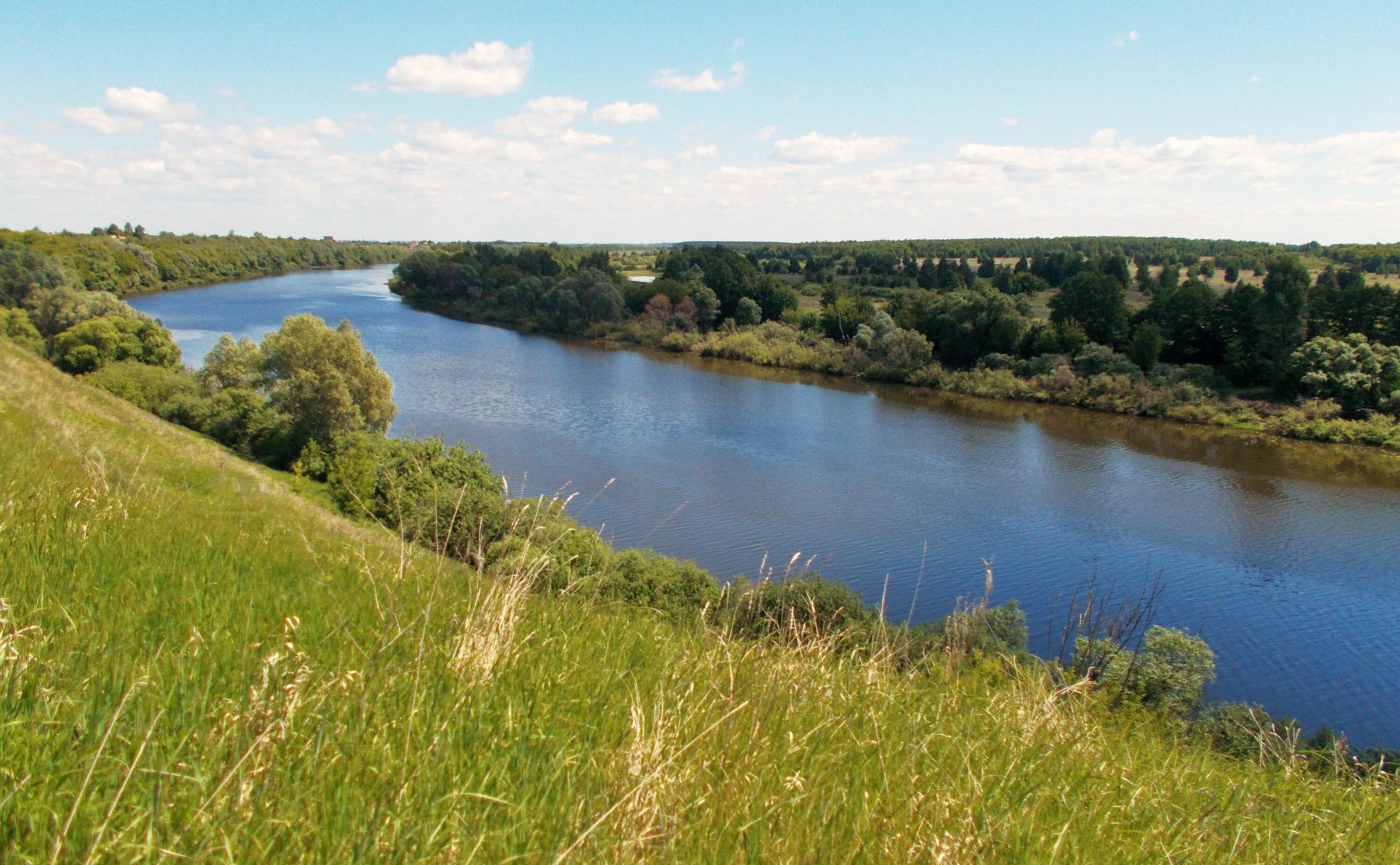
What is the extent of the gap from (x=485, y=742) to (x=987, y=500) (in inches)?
976

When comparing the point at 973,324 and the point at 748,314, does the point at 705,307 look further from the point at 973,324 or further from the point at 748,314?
the point at 973,324

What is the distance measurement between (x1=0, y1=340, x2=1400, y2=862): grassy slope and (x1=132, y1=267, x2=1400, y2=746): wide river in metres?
5.55

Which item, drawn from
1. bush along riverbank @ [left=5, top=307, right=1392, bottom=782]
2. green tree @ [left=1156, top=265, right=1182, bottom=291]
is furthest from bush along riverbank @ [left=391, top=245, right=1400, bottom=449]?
bush along riverbank @ [left=5, top=307, right=1392, bottom=782]

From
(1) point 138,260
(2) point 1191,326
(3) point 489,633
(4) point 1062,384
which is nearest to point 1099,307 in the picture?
(2) point 1191,326

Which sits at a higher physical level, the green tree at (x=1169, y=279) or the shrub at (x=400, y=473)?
the green tree at (x=1169, y=279)

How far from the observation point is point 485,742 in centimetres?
175

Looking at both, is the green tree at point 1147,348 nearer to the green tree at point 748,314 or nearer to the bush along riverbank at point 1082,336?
the bush along riverbank at point 1082,336

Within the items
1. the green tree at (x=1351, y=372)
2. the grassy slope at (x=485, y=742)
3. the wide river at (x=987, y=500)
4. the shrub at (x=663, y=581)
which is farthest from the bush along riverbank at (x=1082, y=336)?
the grassy slope at (x=485, y=742)

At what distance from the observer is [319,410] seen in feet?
78.0

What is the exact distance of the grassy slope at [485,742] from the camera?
138cm

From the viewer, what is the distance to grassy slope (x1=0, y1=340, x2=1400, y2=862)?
1.38m

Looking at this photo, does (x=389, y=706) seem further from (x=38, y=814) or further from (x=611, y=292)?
(x=611, y=292)

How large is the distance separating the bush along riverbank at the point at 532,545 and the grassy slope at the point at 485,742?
1.23 ft

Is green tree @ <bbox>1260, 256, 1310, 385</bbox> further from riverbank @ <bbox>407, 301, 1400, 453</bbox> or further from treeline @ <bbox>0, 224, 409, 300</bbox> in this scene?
treeline @ <bbox>0, 224, 409, 300</bbox>
